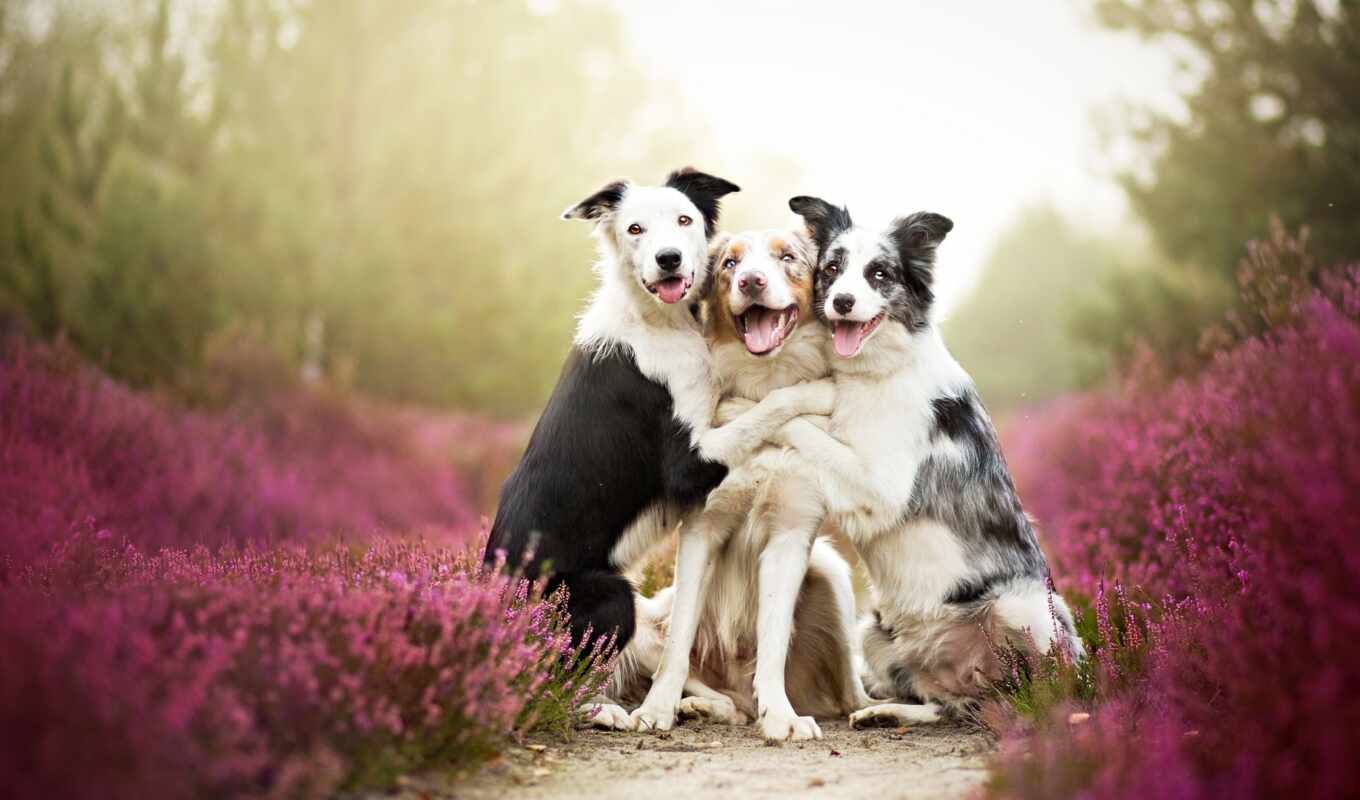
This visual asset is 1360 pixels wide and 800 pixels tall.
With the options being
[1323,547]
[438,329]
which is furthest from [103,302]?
[1323,547]

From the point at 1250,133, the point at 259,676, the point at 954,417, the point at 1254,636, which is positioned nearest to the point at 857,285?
the point at 954,417

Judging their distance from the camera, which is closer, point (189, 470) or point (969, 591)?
point (969, 591)

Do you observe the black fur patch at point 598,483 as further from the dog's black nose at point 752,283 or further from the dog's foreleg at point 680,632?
the dog's black nose at point 752,283

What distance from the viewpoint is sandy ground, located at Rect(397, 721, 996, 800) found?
3506 millimetres

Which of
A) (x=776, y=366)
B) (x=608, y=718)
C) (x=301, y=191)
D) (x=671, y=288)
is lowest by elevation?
(x=608, y=718)

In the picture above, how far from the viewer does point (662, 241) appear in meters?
5.14

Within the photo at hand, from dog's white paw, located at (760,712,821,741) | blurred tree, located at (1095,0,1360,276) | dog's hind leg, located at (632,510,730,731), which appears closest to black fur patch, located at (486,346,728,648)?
dog's hind leg, located at (632,510,730,731)

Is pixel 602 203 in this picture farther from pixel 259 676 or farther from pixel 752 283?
pixel 259 676

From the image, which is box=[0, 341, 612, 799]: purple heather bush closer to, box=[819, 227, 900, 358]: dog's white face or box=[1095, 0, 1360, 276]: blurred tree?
box=[819, 227, 900, 358]: dog's white face

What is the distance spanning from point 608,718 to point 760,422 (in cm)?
145

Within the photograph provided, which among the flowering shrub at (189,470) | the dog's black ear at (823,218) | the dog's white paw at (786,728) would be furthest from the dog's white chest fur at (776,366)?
the flowering shrub at (189,470)

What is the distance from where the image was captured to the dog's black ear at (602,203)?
554 cm

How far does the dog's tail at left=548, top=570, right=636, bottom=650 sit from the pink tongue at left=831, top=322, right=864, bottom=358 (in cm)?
146

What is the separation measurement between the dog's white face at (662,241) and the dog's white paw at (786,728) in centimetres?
197
